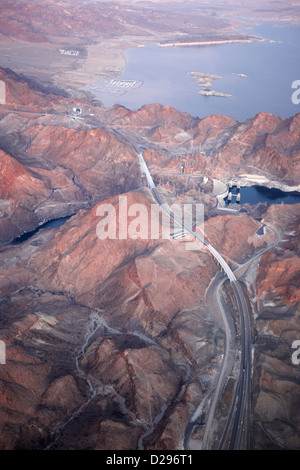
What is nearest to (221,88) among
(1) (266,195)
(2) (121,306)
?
(1) (266,195)

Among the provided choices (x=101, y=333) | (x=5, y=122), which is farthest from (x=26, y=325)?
(x=5, y=122)

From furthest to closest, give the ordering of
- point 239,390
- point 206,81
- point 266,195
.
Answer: point 206,81 < point 266,195 < point 239,390

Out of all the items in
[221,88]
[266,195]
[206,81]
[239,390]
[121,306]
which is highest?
[206,81]

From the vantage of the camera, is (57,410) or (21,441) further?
(57,410)

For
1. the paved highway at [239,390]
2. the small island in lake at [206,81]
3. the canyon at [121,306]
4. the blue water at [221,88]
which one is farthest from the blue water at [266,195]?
the small island in lake at [206,81]

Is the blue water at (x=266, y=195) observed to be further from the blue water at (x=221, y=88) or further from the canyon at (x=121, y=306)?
the blue water at (x=221, y=88)

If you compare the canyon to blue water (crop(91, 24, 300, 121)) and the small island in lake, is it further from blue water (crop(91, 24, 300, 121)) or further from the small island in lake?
the small island in lake

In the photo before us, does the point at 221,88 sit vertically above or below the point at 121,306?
above

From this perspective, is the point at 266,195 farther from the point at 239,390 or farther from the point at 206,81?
the point at 206,81

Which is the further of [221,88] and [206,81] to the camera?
[206,81]

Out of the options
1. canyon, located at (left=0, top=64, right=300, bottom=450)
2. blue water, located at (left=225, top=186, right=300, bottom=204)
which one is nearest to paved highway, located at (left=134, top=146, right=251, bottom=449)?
canyon, located at (left=0, top=64, right=300, bottom=450)
